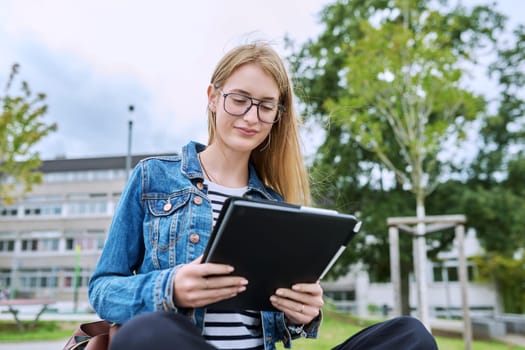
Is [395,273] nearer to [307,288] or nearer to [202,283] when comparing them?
[307,288]

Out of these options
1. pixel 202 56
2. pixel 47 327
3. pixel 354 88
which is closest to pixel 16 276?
pixel 47 327

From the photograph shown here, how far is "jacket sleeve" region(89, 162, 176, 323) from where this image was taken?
112 centimetres

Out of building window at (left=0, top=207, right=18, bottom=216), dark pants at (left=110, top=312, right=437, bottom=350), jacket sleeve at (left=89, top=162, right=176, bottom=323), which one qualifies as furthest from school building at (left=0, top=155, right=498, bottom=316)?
dark pants at (left=110, top=312, right=437, bottom=350)

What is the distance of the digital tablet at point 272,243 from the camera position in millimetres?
1013

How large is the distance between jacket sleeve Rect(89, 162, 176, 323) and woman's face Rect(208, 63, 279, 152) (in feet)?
0.92

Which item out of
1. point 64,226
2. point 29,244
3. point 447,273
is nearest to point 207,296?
point 447,273

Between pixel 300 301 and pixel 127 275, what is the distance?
46 cm

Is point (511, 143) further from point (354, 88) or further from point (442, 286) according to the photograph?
point (442, 286)

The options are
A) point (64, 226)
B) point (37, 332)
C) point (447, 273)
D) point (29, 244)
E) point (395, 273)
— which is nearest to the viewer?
point (395, 273)

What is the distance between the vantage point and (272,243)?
3.58 feet

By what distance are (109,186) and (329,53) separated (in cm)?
2342

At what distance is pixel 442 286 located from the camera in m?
26.0

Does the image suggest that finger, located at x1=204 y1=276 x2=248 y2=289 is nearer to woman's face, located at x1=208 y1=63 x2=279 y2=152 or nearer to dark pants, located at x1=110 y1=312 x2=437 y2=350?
dark pants, located at x1=110 y1=312 x2=437 y2=350

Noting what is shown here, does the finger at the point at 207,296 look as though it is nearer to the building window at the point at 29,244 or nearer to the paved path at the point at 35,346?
the paved path at the point at 35,346
